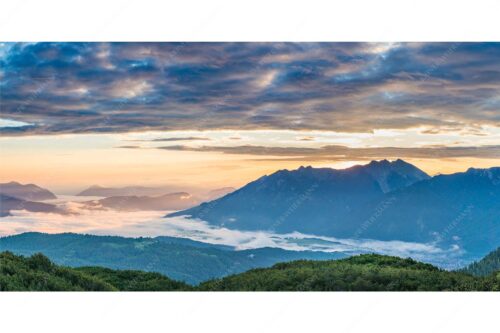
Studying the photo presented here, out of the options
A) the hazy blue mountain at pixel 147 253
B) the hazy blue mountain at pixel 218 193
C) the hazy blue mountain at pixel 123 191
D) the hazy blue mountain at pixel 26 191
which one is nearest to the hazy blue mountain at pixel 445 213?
the hazy blue mountain at pixel 147 253

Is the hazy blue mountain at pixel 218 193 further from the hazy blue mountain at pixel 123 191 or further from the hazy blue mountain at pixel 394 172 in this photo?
the hazy blue mountain at pixel 394 172

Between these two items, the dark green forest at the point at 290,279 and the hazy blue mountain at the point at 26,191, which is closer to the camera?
Answer: the dark green forest at the point at 290,279

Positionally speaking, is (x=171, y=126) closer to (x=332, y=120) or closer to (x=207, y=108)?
(x=207, y=108)

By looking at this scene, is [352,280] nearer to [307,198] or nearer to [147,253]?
[307,198]

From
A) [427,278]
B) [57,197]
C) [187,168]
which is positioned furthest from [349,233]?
[57,197]

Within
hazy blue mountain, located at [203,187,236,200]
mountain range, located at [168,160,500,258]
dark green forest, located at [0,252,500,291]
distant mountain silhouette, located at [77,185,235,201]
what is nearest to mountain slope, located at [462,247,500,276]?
mountain range, located at [168,160,500,258]

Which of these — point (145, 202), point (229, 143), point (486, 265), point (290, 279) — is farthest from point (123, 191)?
point (486, 265)
